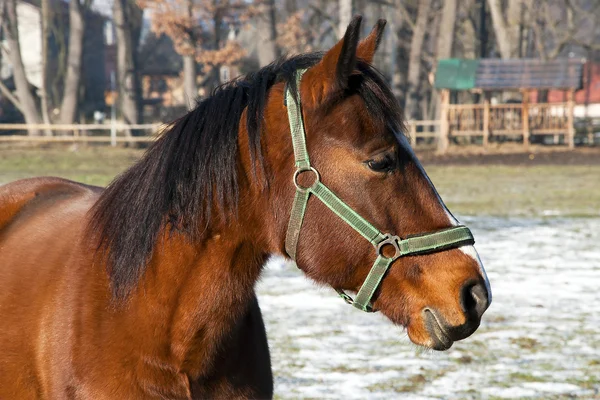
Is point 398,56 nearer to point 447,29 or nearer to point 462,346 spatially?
point 447,29

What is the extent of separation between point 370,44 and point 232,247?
0.84m

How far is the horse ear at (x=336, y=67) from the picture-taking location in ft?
8.11

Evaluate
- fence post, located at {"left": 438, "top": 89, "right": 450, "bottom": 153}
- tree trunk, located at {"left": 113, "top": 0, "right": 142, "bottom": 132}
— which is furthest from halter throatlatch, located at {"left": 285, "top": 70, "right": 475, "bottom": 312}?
tree trunk, located at {"left": 113, "top": 0, "right": 142, "bottom": 132}

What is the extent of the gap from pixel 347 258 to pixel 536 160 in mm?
23756

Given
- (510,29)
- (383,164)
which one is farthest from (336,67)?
(510,29)

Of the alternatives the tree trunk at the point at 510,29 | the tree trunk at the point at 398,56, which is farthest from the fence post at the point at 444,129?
the tree trunk at the point at 398,56

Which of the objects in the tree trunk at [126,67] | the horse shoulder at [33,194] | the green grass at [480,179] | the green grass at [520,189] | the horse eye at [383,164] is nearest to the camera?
the horse eye at [383,164]

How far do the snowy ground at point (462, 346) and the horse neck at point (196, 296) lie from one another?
1.51 meters

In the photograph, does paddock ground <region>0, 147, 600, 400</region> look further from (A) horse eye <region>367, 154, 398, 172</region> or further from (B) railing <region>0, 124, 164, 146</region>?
(B) railing <region>0, 124, 164, 146</region>

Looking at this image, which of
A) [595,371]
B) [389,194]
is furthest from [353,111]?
[595,371]

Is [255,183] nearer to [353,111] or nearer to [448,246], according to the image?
[353,111]

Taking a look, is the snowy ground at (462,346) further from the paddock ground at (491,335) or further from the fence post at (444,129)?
the fence post at (444,129)

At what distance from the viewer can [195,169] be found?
2.76 meters

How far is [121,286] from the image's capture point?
2.81 m
